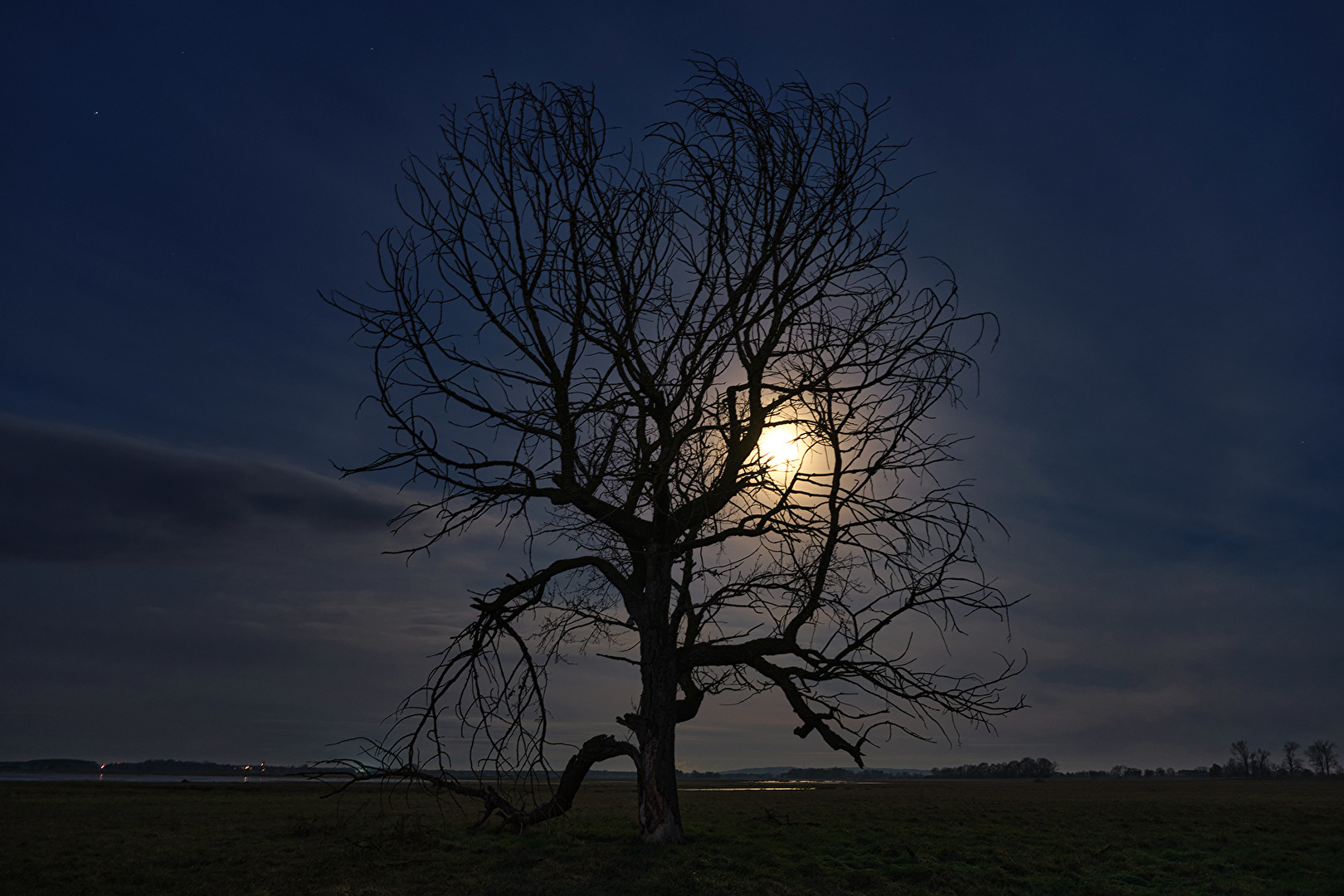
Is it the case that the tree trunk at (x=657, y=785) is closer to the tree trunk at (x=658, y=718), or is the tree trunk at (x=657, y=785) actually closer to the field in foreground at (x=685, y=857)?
the tree trunk at (x=658, y=718)

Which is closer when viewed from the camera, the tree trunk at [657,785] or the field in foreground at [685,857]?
the field in foreground at [685,857]

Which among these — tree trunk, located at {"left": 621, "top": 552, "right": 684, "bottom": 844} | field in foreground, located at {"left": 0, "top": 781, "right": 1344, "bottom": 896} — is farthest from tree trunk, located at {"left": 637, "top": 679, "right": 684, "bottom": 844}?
field in foreground, located at {"left": 0, "top": 781, "right": 1344, "bottom": 896}

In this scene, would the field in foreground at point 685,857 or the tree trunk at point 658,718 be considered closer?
the field in foreground at point 685,857

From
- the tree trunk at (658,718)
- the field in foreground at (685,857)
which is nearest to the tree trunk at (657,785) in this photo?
the tree trunk at (658,718)

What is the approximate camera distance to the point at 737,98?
9.52 metres

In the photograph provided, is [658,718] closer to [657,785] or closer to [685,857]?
[657,785]

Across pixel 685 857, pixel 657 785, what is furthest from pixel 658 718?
pixel 685 857

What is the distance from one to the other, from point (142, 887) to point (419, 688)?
4.78 m

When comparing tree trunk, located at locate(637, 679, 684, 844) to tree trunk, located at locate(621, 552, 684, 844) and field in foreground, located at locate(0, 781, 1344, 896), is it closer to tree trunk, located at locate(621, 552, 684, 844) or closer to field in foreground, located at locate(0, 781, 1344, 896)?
tree trunk, located at locate(621, 552, 684, 844)

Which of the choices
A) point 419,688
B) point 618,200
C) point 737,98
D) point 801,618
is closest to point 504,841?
point 419,688

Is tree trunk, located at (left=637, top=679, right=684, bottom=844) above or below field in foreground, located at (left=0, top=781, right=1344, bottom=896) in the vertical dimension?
above

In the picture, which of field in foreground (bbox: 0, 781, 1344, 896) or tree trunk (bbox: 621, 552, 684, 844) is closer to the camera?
field in foreground (bbox: 0, 781, 1344, 896)

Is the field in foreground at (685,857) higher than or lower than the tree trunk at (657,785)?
lower

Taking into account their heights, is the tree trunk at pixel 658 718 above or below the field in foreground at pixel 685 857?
above
